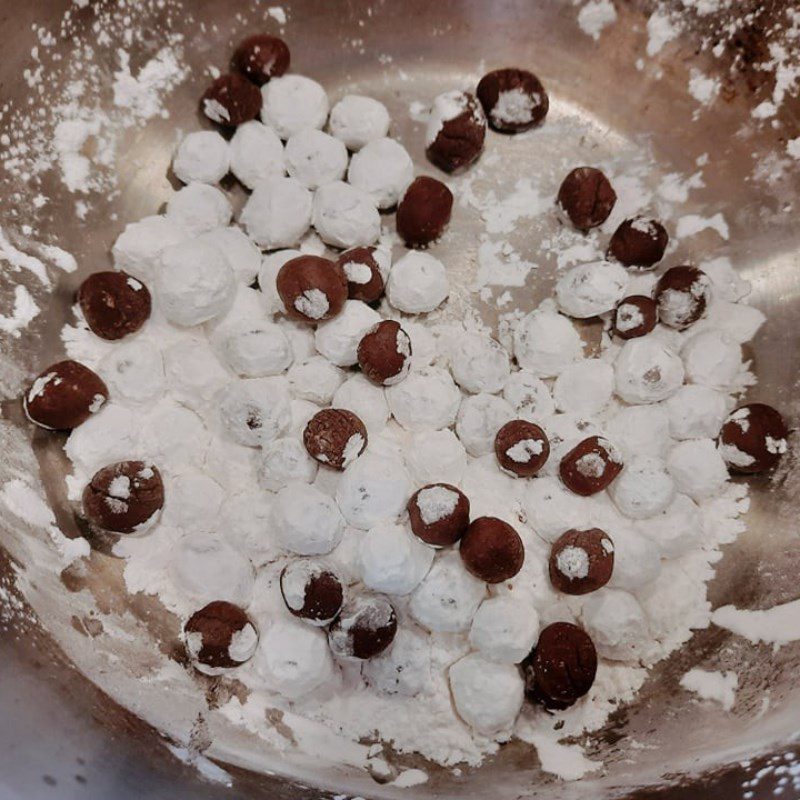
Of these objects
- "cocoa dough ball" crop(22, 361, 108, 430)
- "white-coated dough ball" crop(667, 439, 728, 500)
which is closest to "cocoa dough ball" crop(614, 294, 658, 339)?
"white-coated dough ball" crop(667, 439, 728, 500)

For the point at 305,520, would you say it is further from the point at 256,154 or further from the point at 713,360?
the point at 713,360

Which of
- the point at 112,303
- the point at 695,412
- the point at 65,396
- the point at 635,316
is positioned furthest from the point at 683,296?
the point at 65,396

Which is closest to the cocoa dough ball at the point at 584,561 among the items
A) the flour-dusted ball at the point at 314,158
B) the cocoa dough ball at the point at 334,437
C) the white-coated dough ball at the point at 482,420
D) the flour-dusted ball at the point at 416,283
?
the white-coated dough ball at the point at 482,420

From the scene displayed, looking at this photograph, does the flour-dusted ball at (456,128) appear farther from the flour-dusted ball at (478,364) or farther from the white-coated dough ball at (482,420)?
the white-coated dough ball at (482,420)

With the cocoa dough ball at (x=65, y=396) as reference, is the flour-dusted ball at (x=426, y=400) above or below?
above

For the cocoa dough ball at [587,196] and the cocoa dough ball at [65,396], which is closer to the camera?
the cocoa dough ball at [65,396]

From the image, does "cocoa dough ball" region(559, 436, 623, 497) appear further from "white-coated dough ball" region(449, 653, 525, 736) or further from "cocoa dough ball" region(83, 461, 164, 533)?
"cocoa dough ball" region(83, 461, 164, 533)
